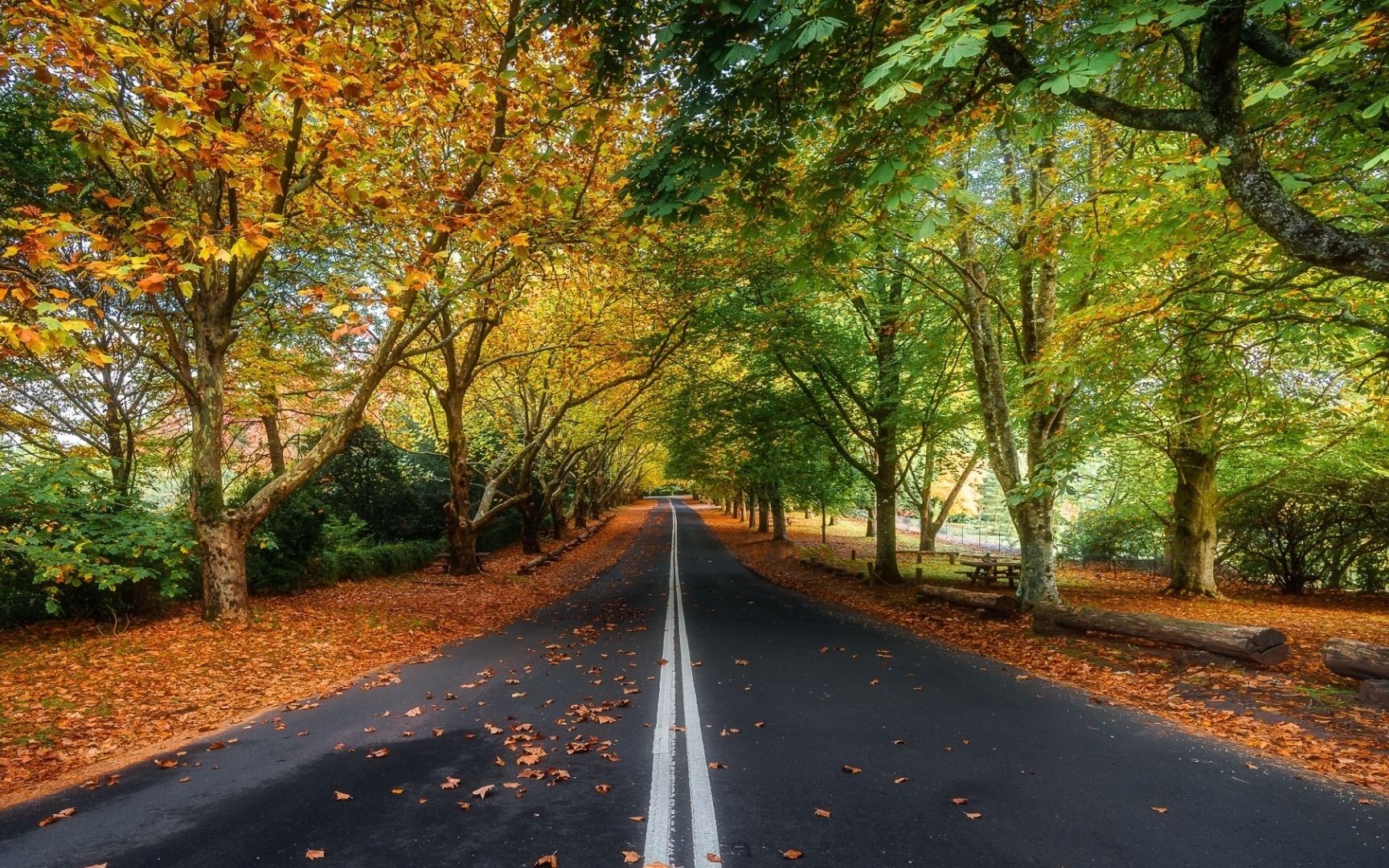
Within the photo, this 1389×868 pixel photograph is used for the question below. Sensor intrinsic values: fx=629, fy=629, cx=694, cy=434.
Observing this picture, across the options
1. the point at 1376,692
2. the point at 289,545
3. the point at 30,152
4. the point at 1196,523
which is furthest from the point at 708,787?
the point at 1196,523

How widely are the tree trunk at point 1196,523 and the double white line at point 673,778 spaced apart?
14.5 meters

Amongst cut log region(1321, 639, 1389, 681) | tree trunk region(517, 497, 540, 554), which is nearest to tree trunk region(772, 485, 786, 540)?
tree trunk region(517, 497, 540, 554)

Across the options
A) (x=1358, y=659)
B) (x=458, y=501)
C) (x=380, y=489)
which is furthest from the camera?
(x=380, y=489)

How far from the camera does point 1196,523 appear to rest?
51.8 feet

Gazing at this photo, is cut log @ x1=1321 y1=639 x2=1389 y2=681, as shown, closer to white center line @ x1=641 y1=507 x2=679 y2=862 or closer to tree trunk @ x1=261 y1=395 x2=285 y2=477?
white center line @ x1=641 y1=507 x2=679 y2=862

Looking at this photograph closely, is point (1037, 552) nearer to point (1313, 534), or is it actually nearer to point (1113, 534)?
point (1313, 534)

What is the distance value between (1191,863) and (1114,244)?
24.1ft

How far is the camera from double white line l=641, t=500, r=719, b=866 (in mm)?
3670

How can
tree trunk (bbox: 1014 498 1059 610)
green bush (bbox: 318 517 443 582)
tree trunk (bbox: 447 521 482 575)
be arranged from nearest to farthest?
1. tree trunk (bbox: 1014 498 1059 610)
2. green bush (bbox: 318 517 443 582)
3. tree trunk (bbox: 447 521 482 575)

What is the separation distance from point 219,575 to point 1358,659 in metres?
14.8

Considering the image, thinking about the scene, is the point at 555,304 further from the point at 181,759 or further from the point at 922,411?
the point at 181,759

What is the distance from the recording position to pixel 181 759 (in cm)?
524

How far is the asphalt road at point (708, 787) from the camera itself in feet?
12.1

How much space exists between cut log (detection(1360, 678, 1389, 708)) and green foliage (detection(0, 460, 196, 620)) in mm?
13784
